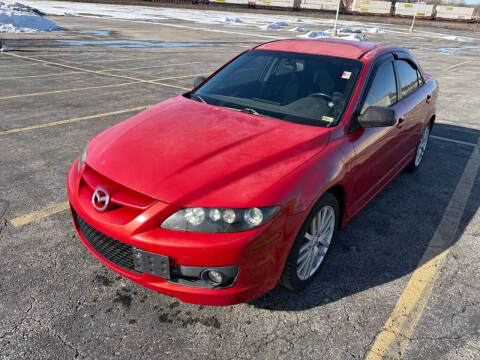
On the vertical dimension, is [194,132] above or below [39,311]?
above

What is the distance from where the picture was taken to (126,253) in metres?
2.36

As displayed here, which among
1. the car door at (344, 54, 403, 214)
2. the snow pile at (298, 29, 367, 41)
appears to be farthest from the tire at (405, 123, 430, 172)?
the snow pile at (298, 29, 367, 41)

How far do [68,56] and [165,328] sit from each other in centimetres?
1313

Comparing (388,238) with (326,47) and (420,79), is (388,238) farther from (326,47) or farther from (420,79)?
(420,79)

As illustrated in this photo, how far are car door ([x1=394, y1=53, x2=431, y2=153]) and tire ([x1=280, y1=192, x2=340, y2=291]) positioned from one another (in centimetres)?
156

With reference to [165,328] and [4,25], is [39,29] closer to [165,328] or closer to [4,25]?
[4,25]

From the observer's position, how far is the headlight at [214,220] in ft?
7.27

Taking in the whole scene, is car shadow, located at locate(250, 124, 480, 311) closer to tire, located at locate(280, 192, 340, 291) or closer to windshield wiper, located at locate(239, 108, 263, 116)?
tire, located at locate(280, 192, 340, 291)

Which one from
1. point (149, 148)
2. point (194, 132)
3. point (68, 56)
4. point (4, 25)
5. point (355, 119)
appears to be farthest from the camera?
point (4, 25)

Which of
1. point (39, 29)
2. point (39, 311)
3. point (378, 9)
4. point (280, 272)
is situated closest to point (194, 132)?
point (280, 272)

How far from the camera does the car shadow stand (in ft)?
9.45

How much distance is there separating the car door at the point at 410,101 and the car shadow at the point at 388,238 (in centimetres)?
56

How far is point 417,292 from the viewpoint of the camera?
2.94m

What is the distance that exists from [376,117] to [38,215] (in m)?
3.32
